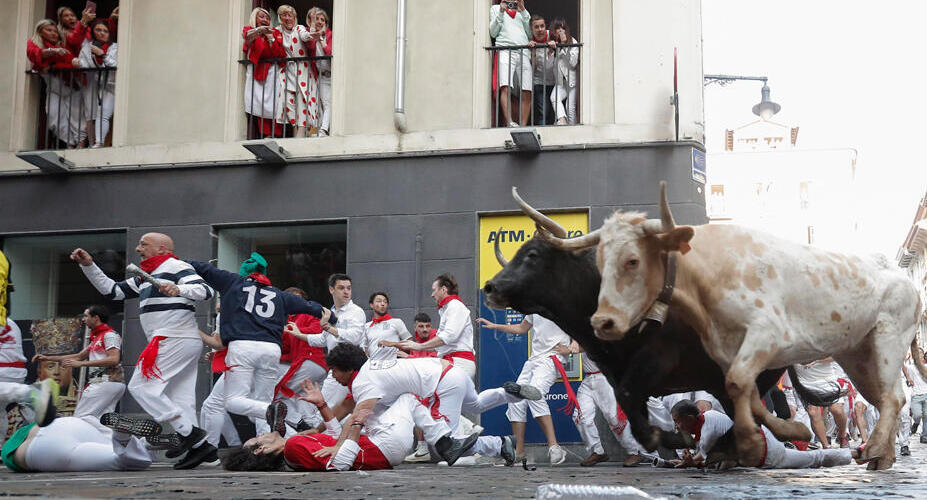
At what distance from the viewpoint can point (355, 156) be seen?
13.8 metres

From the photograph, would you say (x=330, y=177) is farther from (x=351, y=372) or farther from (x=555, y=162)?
(x=351, y=372)

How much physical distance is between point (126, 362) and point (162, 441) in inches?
203

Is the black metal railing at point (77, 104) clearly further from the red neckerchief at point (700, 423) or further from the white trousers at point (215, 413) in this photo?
the red neckerchief at point (700, 423)

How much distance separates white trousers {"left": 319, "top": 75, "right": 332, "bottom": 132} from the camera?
46.9ft

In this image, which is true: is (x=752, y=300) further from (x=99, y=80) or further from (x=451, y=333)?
(x=99, y=80)

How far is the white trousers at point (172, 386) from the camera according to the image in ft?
30.5

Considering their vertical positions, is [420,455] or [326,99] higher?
[326,99]

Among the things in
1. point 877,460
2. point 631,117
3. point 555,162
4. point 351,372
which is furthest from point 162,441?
point 631,117

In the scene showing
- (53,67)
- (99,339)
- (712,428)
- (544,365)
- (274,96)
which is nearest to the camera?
(712,428)

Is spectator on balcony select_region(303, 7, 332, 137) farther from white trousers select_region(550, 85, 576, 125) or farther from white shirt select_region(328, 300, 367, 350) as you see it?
white shirt select_region(328, 300, 367, 350)

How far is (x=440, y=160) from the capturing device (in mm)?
13586

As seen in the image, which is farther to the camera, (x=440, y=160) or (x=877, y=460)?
(x=440, y=160)

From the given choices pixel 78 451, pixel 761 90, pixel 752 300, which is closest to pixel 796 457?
pixel 752 300

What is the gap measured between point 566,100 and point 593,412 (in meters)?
4.74
